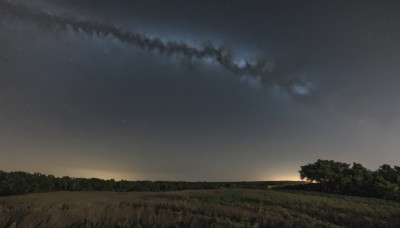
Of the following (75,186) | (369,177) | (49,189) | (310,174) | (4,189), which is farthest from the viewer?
(310,174)

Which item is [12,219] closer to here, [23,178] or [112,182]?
[23,178]

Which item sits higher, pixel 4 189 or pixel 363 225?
pixel 4 189

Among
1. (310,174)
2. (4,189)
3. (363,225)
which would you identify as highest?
(310,174)

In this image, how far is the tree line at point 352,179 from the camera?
2464 inches

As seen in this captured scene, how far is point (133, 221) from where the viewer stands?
8.73 meters

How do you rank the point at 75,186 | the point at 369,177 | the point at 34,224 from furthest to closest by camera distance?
the point at 369,177
the point at 75,186
the point at 34,224

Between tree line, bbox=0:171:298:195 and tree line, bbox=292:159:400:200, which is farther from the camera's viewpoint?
tree line, bbox=292:159:400:200

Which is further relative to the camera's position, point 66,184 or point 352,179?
point 352,179

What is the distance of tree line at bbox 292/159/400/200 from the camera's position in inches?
2464

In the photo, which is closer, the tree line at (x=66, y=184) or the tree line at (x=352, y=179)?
the tree line at (x=66, y=184)

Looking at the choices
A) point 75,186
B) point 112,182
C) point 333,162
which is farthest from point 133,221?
point 333,162

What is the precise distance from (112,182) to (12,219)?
5210 centimetres

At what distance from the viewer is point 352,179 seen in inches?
2756

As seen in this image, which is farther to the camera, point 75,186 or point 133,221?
point 75,186
